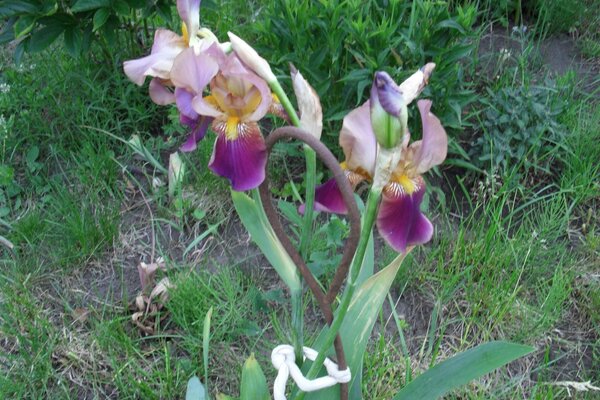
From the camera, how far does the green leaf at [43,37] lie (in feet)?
7.02

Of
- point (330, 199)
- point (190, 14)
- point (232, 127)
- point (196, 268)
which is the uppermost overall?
point (190, 14)

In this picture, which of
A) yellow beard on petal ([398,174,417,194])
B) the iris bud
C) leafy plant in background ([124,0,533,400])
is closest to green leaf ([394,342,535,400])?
leafy plant in background ([124,0,533,400])

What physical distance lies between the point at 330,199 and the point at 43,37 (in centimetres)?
151

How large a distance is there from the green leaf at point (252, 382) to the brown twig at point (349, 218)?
17 cm

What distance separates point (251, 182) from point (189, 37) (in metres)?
0.27

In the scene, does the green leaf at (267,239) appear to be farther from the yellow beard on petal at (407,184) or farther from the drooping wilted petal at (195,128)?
the yellow beard on petal at (407,184)

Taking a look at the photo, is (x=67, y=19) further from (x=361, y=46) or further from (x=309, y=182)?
(x=309, y=182)

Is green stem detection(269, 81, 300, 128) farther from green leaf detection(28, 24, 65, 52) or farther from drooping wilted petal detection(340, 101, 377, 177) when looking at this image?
green leaf detection(28, 24, 65, 52)

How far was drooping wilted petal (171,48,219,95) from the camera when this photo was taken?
3.06 ft

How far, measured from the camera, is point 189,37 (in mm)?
1055

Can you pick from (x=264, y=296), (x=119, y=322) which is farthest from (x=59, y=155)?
(x=264, y=296)

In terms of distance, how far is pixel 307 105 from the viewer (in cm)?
96

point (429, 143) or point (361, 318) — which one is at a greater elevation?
point (429, 143)

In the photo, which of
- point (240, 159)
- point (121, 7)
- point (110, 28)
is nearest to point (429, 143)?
point (240, 159)
